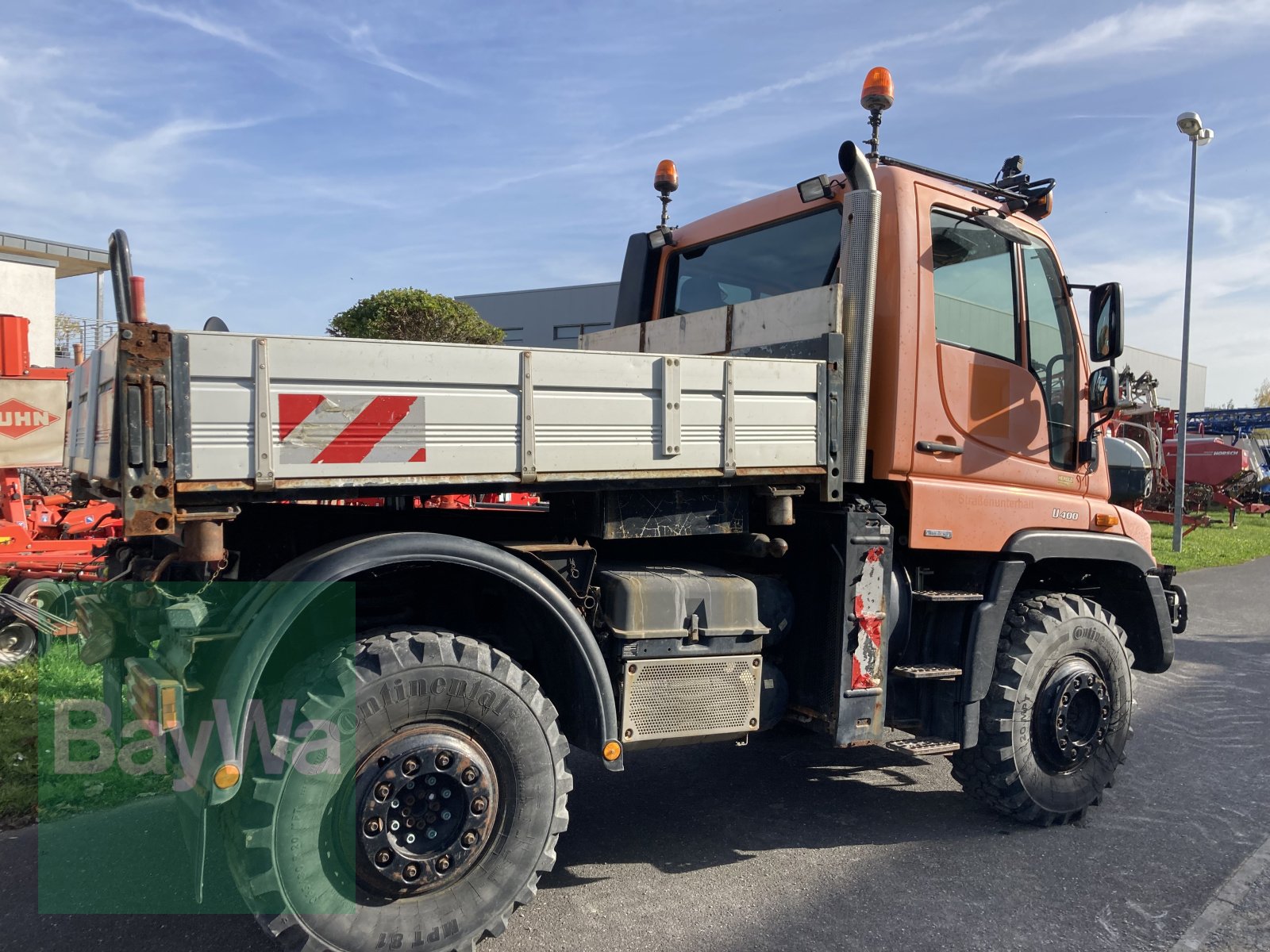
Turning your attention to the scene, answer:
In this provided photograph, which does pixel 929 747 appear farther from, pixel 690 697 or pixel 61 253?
pixel 61 253

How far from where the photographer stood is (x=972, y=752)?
4.53m

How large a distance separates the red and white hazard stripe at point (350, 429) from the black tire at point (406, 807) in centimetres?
64

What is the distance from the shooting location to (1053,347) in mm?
4926

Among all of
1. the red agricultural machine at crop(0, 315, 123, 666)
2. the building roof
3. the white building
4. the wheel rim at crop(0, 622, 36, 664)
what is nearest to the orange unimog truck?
the red agricultural machine at crop(0, 315, 123, 666)

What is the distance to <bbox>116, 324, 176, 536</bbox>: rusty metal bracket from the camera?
2.69 meters

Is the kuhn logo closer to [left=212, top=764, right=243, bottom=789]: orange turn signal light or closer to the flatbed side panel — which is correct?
the flatbed side panel

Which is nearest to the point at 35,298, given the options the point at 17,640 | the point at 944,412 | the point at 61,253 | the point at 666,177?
the point at 61,253

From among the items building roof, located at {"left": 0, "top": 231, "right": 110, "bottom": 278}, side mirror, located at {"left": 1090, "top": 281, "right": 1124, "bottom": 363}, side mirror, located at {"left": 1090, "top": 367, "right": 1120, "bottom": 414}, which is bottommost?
side mirror, located at {"left": 1090, "top": 367, "right": 1120, "bottom": 414}

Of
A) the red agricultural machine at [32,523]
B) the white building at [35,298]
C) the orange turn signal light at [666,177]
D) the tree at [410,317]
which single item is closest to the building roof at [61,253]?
the white building at [35,298]

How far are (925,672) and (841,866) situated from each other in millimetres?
932

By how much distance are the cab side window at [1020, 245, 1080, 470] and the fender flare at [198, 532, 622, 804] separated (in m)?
2.82

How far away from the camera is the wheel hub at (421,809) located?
10.1 ft

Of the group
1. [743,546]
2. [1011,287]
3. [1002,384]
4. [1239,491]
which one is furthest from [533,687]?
[1239,491]

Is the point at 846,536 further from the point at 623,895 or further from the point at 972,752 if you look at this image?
the point at 623,895
